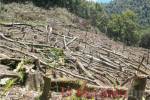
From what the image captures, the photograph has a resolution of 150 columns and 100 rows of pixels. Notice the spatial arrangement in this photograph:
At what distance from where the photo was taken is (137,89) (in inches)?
114

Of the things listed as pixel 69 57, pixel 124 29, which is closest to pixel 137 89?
pixel 69 57

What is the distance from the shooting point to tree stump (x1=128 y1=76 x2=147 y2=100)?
2877mm

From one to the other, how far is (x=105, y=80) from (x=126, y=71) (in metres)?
2.40

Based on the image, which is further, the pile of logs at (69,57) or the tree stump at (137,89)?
the pile of logs at (69,57)

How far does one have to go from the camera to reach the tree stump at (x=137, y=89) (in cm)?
288

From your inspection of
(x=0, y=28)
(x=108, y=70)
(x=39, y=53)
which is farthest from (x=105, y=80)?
(x=0, y=28)

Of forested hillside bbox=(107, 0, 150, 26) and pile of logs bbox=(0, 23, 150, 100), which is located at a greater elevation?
pile of logs bbox=(0, 23, 150, 100)

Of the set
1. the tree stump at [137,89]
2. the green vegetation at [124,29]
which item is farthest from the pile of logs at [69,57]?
the green vegetation at [124,29]

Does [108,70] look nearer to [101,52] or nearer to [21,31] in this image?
[101,52]

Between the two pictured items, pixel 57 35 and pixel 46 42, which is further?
pixel 57 35

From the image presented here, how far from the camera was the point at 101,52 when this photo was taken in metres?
17.7

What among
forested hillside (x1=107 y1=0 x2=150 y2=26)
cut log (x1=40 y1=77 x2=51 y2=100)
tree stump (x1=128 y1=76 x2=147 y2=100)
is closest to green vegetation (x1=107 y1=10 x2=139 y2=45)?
forested hillside (x1=107 y1=0 x2=150 y2=26)

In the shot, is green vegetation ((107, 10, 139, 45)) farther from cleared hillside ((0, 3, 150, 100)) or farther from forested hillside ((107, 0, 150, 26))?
forested hillside ((107, 0, 150, 26))

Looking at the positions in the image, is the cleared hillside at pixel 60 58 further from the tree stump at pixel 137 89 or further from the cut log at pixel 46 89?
the tree stump at pixel 137 89
